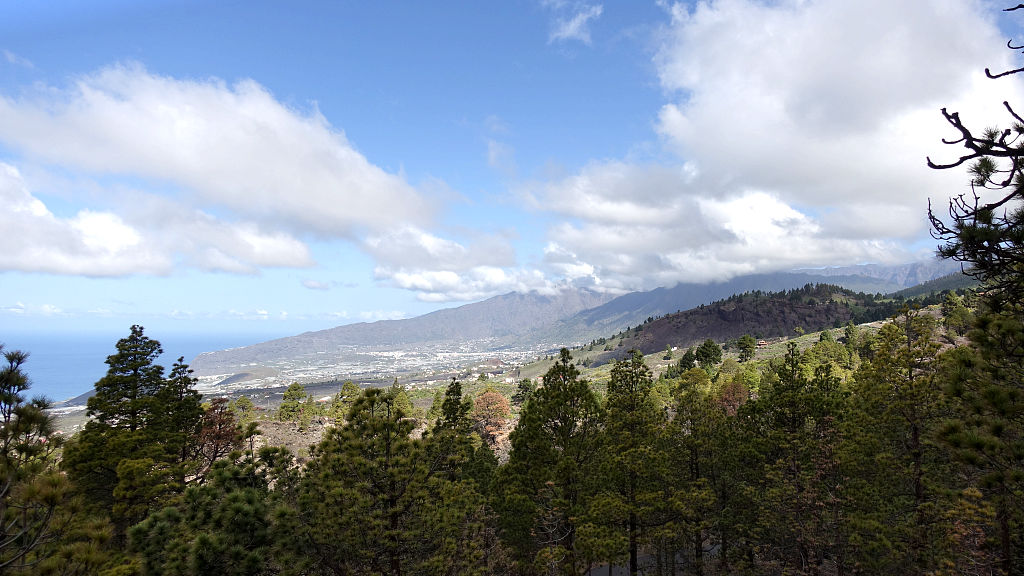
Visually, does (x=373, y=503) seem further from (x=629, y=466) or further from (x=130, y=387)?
(x=130, y=387)

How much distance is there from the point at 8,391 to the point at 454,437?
1248 cm

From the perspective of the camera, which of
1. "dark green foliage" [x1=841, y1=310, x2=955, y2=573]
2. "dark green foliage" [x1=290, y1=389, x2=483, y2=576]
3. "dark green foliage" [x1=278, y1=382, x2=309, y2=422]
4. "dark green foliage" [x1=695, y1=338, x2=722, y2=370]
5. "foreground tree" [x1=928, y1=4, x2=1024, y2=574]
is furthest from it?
"dark green foliage" [x1=695, y1=338, x2=722, y2=370]

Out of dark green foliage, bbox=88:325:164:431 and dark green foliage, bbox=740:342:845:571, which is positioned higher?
dark green foliage, bbox=88:325:164:431

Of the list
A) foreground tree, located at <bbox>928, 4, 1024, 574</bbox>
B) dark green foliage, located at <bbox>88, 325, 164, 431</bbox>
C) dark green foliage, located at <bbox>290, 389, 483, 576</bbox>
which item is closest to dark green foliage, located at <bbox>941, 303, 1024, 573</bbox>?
foreground tree, located at <bbox>928, 4, 1024, 574</bbox>

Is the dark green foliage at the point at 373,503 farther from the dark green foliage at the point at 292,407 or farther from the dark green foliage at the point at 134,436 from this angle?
the dark green foliage at the point at 292,407

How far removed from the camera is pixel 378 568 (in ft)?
50.0

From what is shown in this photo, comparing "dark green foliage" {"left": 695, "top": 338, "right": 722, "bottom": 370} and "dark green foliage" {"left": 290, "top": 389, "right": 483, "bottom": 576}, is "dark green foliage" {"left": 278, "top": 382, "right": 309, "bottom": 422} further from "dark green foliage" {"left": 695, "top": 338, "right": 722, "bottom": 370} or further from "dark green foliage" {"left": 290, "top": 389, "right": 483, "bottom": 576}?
"dark green foliage" {"left": 695, "top": 338, "right": 722, "bottom": 370}

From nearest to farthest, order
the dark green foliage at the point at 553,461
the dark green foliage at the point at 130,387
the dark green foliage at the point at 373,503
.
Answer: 1. the dark green foliage at the point at 373,503
2. the dark green foliage at the point at 553,461
3. the dark green foliage at the point at 130,387

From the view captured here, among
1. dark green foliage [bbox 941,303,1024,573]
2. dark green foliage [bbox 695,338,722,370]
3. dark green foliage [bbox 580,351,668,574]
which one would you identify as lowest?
dark green foliage [bbox 695,338,722,370]

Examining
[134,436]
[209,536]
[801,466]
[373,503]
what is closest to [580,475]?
[373,503]

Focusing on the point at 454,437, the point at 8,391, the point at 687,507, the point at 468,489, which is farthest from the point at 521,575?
the point at 8,391

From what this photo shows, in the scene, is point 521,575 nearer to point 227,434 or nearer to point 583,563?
point 583,563

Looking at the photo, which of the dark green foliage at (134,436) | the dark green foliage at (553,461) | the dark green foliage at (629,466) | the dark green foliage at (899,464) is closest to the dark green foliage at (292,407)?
the dark green foliage at (134,436)

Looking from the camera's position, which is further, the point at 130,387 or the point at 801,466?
the point at 130,387
